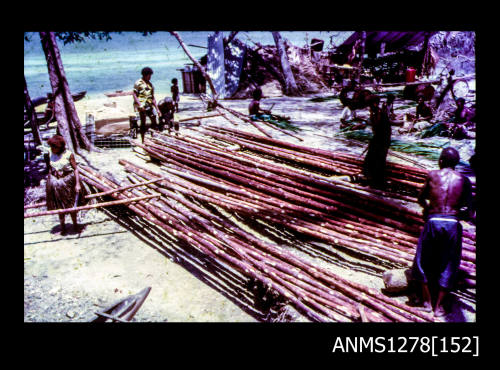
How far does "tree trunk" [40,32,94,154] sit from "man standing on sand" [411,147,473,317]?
804 centimetres

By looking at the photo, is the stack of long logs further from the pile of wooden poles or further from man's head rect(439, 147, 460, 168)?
man's head rect(439, 147, 460, 168)

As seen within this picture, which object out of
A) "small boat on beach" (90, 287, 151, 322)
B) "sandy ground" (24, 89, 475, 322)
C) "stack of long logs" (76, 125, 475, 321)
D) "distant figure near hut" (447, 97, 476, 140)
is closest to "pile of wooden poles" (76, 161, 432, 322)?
"stack of long logs" (76, 125, 475, 321)

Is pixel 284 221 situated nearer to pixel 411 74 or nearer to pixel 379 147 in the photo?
pixel 379 147

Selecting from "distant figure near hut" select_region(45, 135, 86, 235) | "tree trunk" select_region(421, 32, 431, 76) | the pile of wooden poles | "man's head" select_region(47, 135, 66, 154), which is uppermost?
"tree trunk" select_region(421, 32, 431, 76)

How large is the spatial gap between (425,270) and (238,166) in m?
3.93

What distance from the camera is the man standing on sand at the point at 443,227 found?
3.42 meters

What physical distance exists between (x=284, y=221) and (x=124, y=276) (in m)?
2.41

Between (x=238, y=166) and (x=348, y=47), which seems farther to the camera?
(x=348, y=47)

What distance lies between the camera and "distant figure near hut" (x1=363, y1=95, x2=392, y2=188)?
6047 millimetres

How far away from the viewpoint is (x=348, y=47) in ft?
72.8

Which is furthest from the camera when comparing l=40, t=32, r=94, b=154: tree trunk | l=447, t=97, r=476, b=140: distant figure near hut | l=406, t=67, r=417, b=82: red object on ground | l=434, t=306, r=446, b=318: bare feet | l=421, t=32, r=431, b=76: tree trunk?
l=406, t=67, r=417, b=82: red object on ground

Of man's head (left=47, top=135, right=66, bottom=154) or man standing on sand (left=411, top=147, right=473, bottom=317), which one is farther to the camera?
man's head (left=47, top=135, right=66, bottom=154)

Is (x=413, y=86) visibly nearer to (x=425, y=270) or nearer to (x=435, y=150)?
(x=435, y=150)
